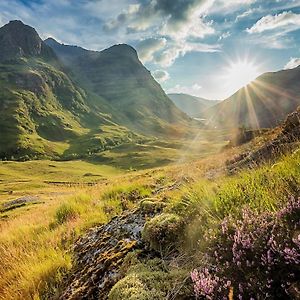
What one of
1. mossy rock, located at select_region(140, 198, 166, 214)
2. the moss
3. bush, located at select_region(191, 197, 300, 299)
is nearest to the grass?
mossy rock, located at select_region(140, 198, 166, 214)

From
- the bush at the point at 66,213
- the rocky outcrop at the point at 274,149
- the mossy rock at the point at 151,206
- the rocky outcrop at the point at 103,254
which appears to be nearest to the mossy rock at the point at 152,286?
the rocky outcrop at the point at 103,254

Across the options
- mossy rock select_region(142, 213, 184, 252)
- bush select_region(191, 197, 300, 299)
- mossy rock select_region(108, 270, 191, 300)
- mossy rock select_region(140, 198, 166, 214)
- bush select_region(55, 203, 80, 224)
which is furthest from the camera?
bush select_region(55, 203, 80, 224)

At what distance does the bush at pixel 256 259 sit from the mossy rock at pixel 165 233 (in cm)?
120

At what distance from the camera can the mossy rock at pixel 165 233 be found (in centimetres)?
523

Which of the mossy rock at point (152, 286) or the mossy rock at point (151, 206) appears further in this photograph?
the mossy rock at point (151, 206)

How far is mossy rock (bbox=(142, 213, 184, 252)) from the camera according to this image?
5.23 m

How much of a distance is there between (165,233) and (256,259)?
2214mm

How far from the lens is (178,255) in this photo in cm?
480

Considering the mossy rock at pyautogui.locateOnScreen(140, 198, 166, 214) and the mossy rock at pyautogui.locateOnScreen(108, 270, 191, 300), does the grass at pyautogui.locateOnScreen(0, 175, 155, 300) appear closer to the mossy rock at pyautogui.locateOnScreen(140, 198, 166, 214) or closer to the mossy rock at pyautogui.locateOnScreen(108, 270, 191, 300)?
the mossy rock at pyautogui.locateOnScreen(140, 198, 166, 214)

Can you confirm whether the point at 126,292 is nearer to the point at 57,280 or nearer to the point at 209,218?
the point at 209,218

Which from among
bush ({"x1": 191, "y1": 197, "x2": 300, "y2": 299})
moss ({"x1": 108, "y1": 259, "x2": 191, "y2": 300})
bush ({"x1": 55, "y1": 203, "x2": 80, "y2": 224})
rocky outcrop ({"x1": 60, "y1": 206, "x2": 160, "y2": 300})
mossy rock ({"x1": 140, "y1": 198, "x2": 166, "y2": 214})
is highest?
bush ({"x1": 191, "y1": 197, "x2": 300, "y2": 299})

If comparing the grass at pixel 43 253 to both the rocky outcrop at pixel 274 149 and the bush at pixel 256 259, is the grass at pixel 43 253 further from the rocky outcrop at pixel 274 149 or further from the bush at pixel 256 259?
the rocky outcrop at pixel 274 149

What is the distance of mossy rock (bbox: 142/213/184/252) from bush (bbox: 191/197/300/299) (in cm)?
120

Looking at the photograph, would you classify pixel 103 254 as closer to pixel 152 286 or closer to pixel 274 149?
pixel 152 286
